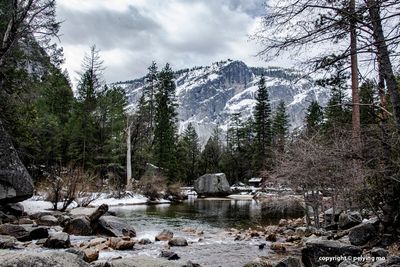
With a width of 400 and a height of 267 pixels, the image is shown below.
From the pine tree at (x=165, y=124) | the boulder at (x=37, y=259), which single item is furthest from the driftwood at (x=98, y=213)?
the pine tree at (x=165, y=124)

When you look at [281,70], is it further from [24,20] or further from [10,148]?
[10,148]

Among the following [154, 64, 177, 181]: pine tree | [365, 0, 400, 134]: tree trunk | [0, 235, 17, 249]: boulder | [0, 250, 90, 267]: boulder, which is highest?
[154, 64, 177, 181]: pine tree

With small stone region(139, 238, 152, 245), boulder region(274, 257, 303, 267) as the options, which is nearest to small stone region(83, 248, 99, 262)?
small stone region(139, 238, 152, 245)

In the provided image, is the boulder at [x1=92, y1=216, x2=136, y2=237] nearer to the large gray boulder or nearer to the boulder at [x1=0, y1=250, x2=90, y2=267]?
the boulder at [x1=0, y1=250, x2=90, y2=267]

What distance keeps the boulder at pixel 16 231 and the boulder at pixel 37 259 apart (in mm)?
6884

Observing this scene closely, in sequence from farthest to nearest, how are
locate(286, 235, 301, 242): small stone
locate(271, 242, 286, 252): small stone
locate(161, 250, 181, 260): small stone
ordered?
1. locate(286, 235, 301, 242): small stone
2. locate(271, 242, 286, 252): small stone
3. locate(161, 250, 181, 260): small stone

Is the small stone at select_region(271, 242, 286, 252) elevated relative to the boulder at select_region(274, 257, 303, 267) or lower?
lower

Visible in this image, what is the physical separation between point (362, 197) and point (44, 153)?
1126 inches

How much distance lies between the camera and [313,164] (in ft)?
35.1

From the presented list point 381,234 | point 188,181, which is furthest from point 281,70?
point 188,181

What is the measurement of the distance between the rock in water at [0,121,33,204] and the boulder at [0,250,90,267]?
1038cm

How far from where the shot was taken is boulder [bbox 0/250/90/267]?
3791 millimetres

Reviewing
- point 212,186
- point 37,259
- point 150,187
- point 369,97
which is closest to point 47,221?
point 37,259

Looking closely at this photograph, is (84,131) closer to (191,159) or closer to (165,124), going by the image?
(165,124)
